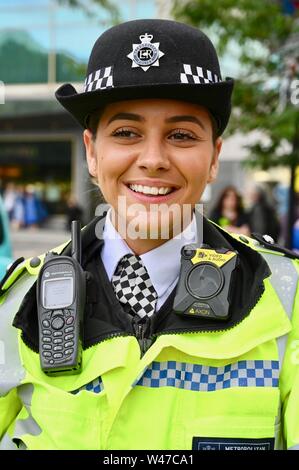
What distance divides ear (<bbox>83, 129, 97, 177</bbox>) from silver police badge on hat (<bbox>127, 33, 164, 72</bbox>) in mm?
253

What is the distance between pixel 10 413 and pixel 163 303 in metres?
0.47

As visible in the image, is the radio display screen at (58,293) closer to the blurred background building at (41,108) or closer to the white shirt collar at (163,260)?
the white shirt collar at (163,260)

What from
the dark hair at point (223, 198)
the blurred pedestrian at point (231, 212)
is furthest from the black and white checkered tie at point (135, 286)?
the dark hair at point (223, 198)

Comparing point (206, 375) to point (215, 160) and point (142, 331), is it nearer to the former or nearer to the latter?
point (142, 331)

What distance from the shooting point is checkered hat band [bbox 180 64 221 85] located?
5.22 feet

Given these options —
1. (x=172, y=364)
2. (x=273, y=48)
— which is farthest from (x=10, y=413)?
(x=273, y=48)

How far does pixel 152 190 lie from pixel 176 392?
1.59 ft

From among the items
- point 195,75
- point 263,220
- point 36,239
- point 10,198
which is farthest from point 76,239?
point 10,198

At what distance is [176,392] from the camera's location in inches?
61.5

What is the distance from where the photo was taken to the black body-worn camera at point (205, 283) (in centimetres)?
160

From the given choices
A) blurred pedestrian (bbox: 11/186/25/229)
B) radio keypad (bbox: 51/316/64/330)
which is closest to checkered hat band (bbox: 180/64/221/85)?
radio keypad (bbox: 51/316/64/330)

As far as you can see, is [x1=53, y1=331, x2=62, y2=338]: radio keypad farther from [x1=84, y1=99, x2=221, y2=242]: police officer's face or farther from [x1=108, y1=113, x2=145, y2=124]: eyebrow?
[x1=108, y1=113, x2=145, y2=124]: eyebrow

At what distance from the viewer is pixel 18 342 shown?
5.47 ft
